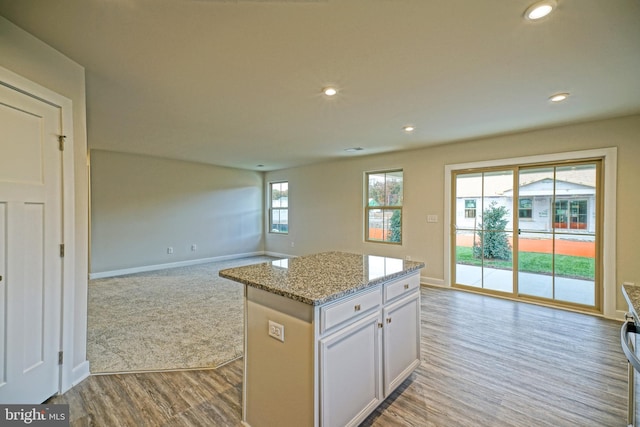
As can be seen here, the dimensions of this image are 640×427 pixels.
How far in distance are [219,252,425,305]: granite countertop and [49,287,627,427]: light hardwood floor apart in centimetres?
67

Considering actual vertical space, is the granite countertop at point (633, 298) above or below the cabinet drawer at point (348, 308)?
above

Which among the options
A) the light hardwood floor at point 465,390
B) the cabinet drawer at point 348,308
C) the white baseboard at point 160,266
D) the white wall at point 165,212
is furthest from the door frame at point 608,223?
the white baseboard at point 160,266

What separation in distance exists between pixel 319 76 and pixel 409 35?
82 cm

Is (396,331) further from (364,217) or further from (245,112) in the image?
(364,217)

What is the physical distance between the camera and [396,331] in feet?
6.45

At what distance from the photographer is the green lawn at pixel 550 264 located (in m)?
3.71

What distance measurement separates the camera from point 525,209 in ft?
13.5

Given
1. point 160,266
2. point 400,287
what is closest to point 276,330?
point 400,287

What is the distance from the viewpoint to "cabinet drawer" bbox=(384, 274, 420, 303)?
1.87 metres

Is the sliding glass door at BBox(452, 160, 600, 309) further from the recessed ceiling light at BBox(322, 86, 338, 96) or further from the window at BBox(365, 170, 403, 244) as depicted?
the recessed ceiling light at BBox(322, 86, 338, 96)

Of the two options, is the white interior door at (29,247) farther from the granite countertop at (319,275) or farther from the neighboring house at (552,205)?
Result: the neighboring house at (552,205)

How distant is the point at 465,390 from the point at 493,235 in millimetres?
3029

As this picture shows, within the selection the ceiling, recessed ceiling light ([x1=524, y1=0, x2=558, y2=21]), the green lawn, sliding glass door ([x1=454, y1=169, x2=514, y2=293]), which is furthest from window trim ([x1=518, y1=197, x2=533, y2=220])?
recessed ceiling light ([x1=524, y1=0, x2=558, y2=21])

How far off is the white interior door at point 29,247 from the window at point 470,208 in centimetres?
507
